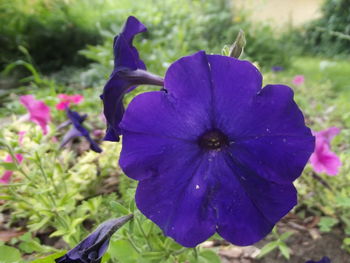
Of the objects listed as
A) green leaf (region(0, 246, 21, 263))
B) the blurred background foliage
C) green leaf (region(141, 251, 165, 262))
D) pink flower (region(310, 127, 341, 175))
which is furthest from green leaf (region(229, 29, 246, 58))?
pink flower (region(310, 127, 341, 175))

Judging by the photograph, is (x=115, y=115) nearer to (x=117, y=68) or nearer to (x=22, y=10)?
(x=117, y=68)

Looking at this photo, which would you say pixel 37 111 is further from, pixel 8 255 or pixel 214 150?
pixel 214 150

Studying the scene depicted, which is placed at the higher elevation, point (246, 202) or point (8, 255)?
point (246, 202)

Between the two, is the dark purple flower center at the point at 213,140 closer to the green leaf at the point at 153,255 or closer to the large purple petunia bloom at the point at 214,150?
the large purple petunia bloom at the point at 214,150

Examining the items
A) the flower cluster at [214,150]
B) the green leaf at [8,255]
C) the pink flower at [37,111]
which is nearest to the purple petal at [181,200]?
the flower cluster at [214,150]

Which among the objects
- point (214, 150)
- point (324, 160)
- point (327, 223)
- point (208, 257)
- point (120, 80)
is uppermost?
point (120, 80)

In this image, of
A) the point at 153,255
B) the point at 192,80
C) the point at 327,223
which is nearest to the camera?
the point at 192,80

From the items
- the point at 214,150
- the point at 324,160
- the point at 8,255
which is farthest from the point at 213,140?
the point at 324,160
